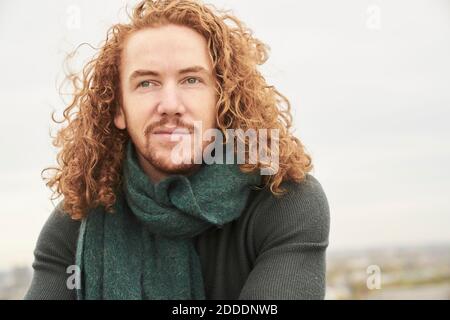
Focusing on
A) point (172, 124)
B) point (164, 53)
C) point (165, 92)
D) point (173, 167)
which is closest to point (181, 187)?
point (173, 167)

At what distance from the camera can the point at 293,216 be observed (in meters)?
2.45

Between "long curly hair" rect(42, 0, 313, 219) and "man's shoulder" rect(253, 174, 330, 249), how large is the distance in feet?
0.17

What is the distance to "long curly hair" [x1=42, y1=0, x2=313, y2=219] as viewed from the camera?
266 cm

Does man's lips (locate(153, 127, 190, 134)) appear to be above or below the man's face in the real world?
below

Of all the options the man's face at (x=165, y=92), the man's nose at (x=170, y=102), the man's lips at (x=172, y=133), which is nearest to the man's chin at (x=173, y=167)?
the man's face at (x=165, y=92)

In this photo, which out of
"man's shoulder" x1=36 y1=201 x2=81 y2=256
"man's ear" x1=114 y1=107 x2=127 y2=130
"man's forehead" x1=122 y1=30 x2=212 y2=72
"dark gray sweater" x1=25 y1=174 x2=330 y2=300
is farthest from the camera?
"man's ear" x1=114 y1=107 x2=127 y2=130

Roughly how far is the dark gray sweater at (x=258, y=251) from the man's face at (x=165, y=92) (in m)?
0.35

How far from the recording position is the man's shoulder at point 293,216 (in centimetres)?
243

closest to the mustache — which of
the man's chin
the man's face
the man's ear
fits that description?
the man's face

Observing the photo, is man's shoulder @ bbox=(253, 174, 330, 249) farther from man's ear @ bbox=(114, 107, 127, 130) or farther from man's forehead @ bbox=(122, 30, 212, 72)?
man's ear @ bbox=(114, 107, 127, 130)

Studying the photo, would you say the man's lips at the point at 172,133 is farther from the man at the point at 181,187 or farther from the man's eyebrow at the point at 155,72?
the man's eyebrow at the point at 155,72

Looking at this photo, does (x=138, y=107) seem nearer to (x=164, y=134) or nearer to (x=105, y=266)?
(x=164, y=134)

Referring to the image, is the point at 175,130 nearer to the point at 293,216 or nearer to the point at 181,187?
the point at 181,187
